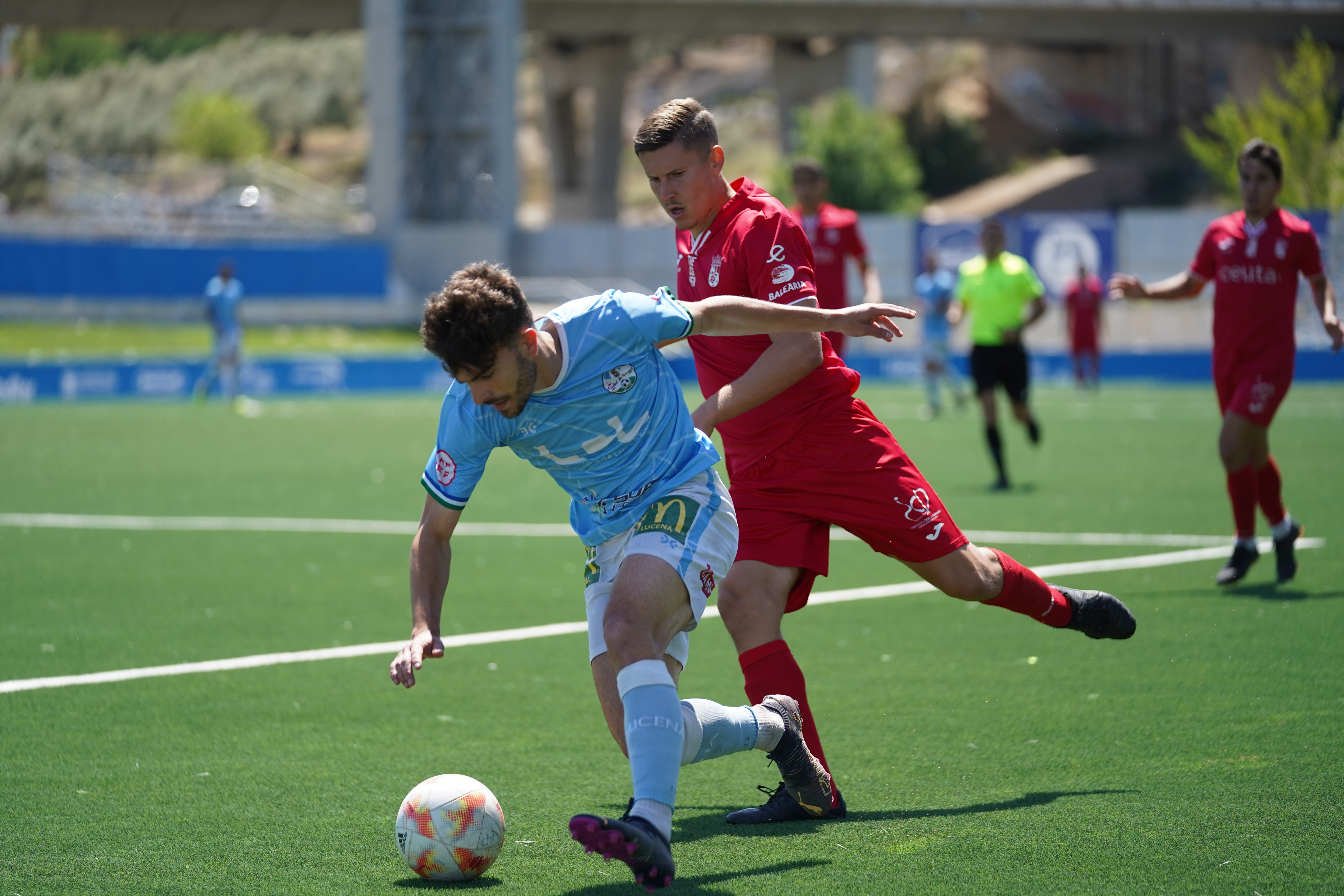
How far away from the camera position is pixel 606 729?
5.94 m

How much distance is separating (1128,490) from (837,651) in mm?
6931

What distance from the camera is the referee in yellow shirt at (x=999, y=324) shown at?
14047 mm

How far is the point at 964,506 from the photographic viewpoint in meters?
12.6

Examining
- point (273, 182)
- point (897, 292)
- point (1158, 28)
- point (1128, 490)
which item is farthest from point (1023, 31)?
point (1128, 490)

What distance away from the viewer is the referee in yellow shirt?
46.1 ft

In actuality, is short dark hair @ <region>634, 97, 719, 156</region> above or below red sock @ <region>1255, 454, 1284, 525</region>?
above

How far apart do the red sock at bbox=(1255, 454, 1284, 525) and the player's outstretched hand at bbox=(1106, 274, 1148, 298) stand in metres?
1.51

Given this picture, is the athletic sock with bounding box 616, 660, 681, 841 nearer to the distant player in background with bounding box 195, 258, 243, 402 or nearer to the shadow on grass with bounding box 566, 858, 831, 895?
the shadow on grass with bounding box 566, 858, 831, 895

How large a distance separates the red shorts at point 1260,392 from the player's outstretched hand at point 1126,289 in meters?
0.85

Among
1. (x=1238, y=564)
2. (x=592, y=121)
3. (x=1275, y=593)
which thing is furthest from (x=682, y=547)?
(x=592, y=121)

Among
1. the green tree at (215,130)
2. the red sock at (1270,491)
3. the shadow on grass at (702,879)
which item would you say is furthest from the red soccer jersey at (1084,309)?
the green tree at (215,130)

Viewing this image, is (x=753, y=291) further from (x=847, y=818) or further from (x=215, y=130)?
(x=215, y=130)

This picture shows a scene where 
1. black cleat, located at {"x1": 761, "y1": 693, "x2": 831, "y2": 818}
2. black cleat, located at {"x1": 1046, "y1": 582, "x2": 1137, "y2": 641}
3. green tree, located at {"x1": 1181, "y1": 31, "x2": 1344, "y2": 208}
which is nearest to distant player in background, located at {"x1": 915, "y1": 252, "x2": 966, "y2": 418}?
black cleat, located at {"x1": 1046, "y1": 582, "x2": 1137, "y2": 641}

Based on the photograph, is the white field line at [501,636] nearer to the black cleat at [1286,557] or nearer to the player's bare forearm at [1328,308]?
the black cleat at [1286,557]
